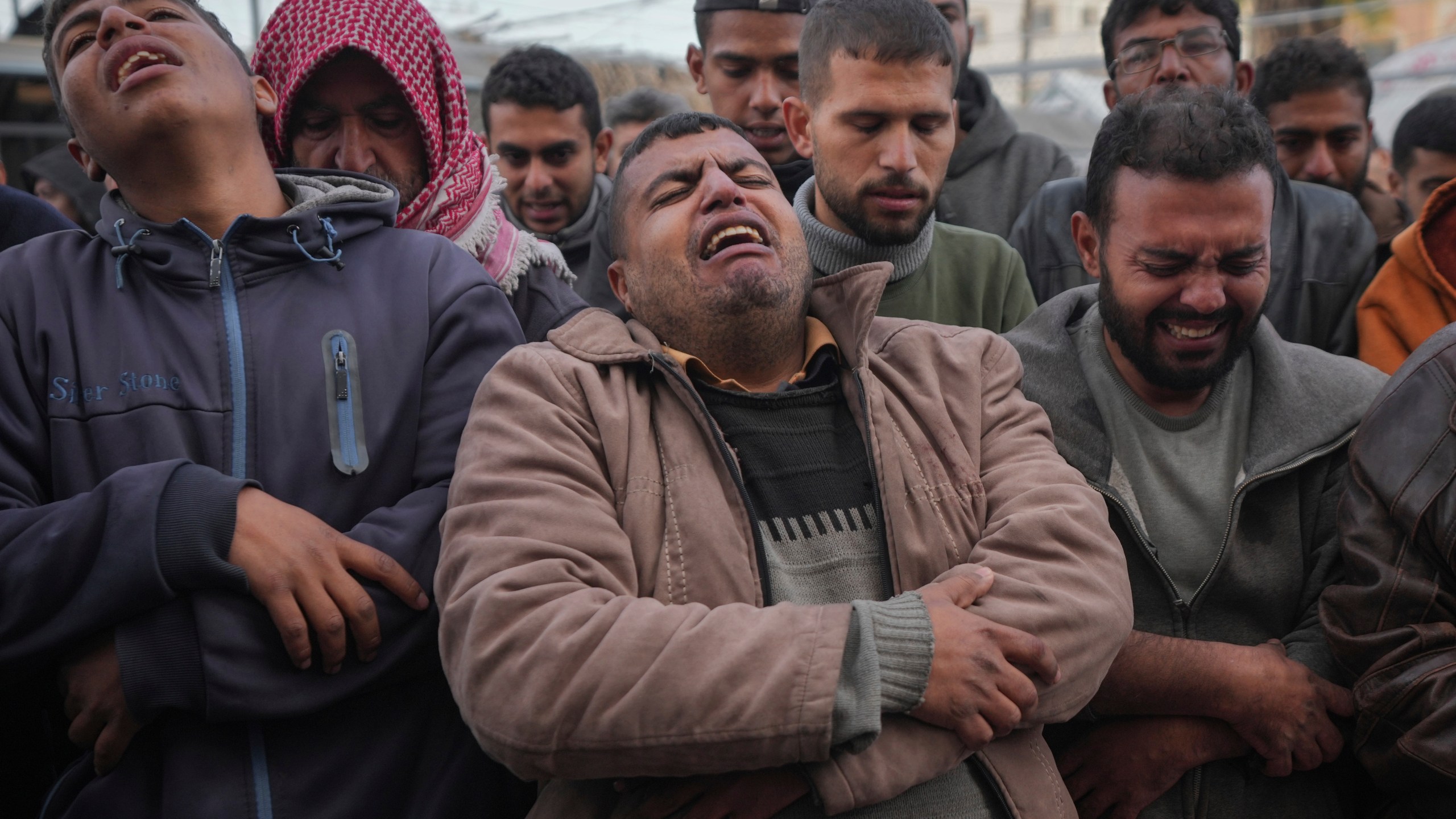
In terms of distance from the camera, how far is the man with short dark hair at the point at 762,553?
1799mm

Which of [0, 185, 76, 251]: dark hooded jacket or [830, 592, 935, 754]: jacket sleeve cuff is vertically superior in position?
[0, 185, 76, 251]: dark hooded jacket

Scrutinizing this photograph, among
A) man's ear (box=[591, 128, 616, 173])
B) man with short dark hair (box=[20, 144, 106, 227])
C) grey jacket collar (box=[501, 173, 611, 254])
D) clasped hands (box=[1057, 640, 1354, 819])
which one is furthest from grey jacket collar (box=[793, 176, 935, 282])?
man with short dark hair (box=[20, 144, 106, 227])

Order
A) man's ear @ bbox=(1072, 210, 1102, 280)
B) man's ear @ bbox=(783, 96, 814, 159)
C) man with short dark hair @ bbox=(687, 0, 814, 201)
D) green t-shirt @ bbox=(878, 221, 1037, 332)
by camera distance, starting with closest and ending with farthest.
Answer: man's ear @ bbox=(1072, 210, 1102, 280)
green t-shirt @ bbox=(878, 221, 1037, 332)
man's ear @ bbox=(783, 96, 814, 159)
man with short dark hair @ bbox=(687, 0, 814, 201)

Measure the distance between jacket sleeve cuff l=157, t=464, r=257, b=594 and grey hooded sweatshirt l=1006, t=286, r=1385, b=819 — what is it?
173cm

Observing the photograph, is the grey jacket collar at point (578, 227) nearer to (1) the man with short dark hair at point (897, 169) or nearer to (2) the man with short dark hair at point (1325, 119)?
(1) the man with short dark hair at point (897, 169)

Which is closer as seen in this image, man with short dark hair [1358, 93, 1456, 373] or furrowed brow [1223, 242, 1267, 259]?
furrowed brow [1223, 242, 1267, 259]

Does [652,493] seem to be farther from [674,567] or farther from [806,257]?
[806,257]

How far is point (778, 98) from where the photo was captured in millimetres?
3975

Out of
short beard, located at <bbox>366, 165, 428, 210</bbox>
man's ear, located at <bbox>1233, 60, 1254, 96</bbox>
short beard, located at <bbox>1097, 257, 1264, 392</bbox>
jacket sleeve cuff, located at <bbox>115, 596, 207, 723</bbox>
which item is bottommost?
jacket sleeve cuff, located at <bbox>115, 596, 207, 723</bbox>

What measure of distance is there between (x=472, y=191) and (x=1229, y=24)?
270cm

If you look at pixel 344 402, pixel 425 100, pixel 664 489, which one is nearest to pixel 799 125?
pixel 425 100

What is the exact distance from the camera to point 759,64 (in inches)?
157

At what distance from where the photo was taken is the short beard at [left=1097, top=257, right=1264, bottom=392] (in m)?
2.56

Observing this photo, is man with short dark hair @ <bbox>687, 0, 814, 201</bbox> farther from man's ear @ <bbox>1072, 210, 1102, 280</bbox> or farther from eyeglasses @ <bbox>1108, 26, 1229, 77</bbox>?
man's ear @ <bbox>1072, 210, 1102, 280</bbox>
